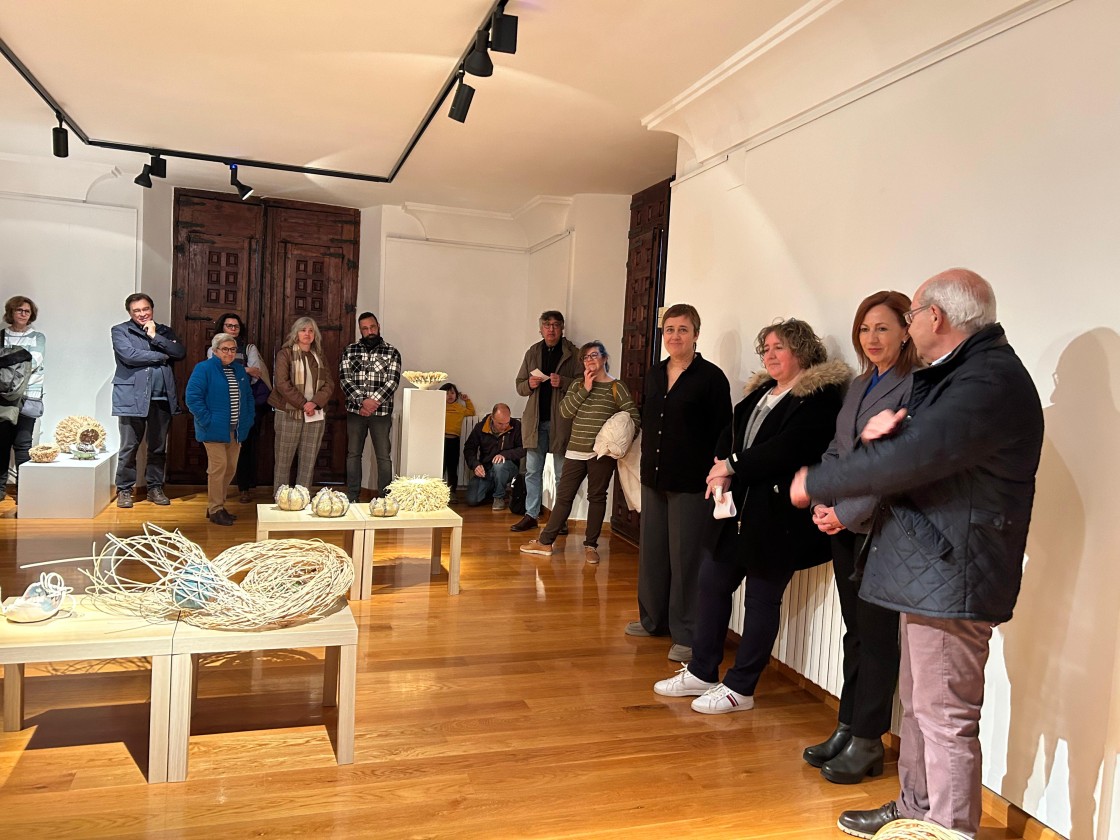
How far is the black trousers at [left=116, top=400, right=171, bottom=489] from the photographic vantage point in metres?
6.42

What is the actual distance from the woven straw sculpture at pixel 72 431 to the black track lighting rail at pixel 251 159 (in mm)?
2021

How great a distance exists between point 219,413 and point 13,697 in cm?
344

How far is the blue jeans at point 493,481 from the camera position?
721 cm

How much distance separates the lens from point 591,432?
520 centimetres

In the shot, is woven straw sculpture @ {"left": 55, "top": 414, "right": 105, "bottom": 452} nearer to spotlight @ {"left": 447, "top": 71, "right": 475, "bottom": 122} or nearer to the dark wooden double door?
the dark wooden double door

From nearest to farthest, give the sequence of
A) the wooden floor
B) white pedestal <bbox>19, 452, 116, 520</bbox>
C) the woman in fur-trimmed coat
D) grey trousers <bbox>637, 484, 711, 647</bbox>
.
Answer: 1. the wooden floor
2. the woman in fur-trimmed coat
3. grey trousers <bbox>637, 484, 711, 647</bbox>
4. white pedestal <bbox>19, 452, 116, 520</bbox>

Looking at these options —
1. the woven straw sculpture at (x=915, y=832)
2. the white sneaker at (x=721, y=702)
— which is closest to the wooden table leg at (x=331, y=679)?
the white sneaker at (x=721, y=702)

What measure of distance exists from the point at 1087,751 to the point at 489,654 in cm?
225

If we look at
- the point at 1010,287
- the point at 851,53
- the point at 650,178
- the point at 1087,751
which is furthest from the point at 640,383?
the point at 1087,751

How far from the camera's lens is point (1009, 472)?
6.46 feet

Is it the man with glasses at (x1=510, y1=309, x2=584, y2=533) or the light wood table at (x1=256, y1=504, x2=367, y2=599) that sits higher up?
the man with glasses at (x1=510, y1=309, x2=584, y2=533)

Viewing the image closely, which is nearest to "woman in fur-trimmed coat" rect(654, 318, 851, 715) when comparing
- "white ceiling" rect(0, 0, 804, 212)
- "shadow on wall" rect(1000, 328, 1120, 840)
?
"shadow on wall" rect(1000, 328, 1120, 840)

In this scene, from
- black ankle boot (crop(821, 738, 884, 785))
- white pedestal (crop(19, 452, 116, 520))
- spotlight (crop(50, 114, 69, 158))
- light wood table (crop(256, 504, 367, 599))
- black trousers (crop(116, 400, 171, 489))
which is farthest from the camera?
black trousers (crop(116, 400, 171, 489))

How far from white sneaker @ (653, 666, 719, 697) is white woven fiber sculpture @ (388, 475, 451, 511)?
6.12 ft
